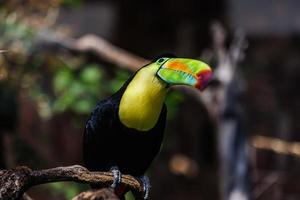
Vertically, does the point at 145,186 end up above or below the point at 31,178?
below

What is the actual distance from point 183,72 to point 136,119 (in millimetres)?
258

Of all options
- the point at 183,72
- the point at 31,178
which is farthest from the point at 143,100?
the point at 31,178

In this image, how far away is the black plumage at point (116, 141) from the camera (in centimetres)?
230

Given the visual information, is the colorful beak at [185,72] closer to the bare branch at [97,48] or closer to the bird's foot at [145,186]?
the bird's foot at [145,186]

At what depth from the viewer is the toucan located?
6.85 ft

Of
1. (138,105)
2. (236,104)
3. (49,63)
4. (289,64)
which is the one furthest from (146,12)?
(138,105)

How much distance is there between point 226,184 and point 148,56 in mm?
2472

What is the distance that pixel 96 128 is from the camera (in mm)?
2379

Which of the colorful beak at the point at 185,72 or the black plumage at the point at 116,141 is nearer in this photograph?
the colorful beak at the point at 185,72

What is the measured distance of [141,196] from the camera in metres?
2.13

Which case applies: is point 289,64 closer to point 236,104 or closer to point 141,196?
point 236,104

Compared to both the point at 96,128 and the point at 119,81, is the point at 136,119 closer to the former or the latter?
the point at 96,128

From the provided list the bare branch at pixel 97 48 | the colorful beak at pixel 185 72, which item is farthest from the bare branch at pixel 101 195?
the bare branch at pixel 97 48

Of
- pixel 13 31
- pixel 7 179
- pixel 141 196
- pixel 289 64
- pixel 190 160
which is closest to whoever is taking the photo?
pixel 7 179
